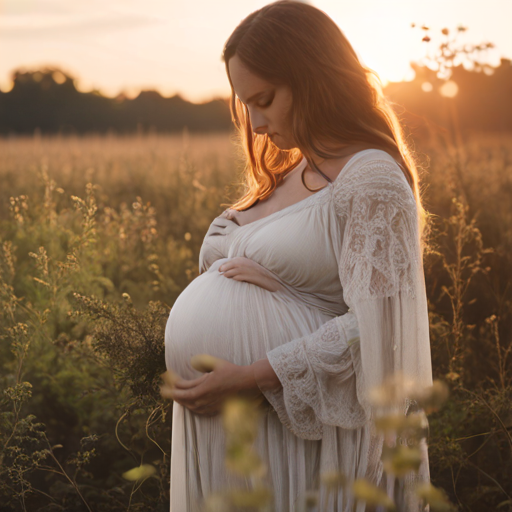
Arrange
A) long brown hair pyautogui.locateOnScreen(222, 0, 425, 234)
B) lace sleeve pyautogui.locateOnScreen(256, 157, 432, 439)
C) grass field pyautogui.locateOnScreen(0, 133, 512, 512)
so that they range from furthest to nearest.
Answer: grass field pyautogui.locateOnScreen(0, 133, 512, 512)
long brown hair pyautogui.locateOnScreen(222, 0, 425, 234)
lace sleeve pyautogui.locateOnScreen(256, 157, 432, 439)

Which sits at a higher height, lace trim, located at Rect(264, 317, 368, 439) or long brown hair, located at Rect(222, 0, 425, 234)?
long brown hair, located at Rect(222, 0, 425, 234)

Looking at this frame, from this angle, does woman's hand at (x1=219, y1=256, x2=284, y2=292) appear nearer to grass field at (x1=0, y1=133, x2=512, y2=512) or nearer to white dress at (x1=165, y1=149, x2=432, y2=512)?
white dress at (x1=165, y1=149, x2=432, y2=512)

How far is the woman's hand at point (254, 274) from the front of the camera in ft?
5.55

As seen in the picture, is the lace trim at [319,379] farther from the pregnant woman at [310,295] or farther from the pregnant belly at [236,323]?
the pregnant belly at [236,323]

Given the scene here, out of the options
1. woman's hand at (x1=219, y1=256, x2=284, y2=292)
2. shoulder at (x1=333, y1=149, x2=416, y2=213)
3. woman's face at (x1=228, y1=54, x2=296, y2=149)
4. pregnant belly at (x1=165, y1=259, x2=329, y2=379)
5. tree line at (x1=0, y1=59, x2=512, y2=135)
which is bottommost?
pregnant belly at (x1=165, y1=259, x2=329, y2=379)

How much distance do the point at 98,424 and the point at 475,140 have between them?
718 cm

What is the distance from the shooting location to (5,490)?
232 cm

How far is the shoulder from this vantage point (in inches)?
57.7

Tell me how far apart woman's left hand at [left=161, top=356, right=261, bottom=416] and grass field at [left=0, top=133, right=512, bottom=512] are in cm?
45

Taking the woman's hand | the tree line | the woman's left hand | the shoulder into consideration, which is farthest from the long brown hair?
the tree line

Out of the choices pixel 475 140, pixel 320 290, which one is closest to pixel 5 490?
pixel 320 290

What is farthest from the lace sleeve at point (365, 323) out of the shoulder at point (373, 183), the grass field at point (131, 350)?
the grass field at point (131, 350)

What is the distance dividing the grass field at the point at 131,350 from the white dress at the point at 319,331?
41cm

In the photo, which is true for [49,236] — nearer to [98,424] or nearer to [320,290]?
[98,424]
